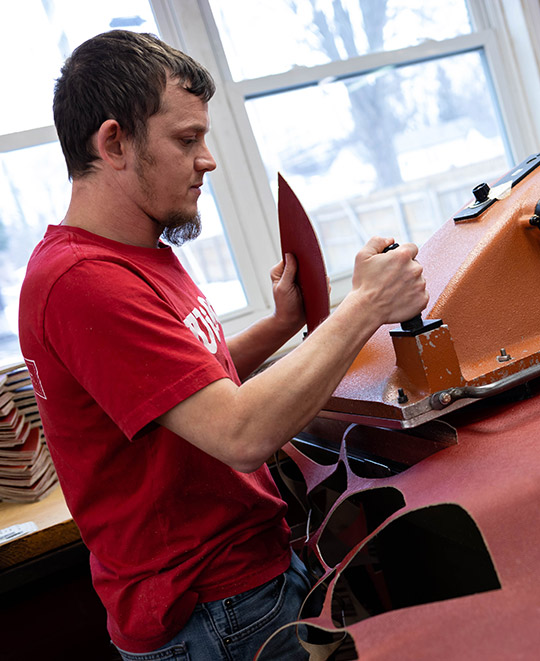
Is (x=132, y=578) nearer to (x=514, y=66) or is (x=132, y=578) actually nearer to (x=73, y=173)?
(x=73, y=173)

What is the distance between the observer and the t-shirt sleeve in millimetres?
922

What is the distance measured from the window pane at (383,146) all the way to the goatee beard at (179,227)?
3.69 ft

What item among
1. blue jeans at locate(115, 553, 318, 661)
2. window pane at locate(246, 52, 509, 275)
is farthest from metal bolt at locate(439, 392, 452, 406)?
window pane at locate(246, 52, 509, 275)

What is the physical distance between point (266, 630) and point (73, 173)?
2.73 ft

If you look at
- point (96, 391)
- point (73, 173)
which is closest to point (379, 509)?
point (96, 391)

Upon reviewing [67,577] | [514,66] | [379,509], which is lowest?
[67,577]

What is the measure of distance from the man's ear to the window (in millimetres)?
1119

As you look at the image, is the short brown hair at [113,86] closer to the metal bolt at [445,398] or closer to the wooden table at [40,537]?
the metal bolt at [445,398]

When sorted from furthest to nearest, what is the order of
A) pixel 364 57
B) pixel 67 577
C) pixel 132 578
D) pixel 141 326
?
pixel 364 57 → pixel 67 577 → pixel 132 578 → pixel 141 326

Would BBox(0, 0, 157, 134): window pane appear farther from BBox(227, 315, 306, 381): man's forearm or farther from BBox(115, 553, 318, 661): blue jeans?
BBox(115, 553, 318, 661): blue jeans

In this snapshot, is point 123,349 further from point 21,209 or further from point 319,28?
point 319,28

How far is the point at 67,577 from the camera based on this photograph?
5.46 feet

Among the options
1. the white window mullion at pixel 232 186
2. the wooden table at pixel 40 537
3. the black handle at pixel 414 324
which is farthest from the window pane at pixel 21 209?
the black handle at pixel 414 324

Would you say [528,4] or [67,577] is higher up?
[528,4]
